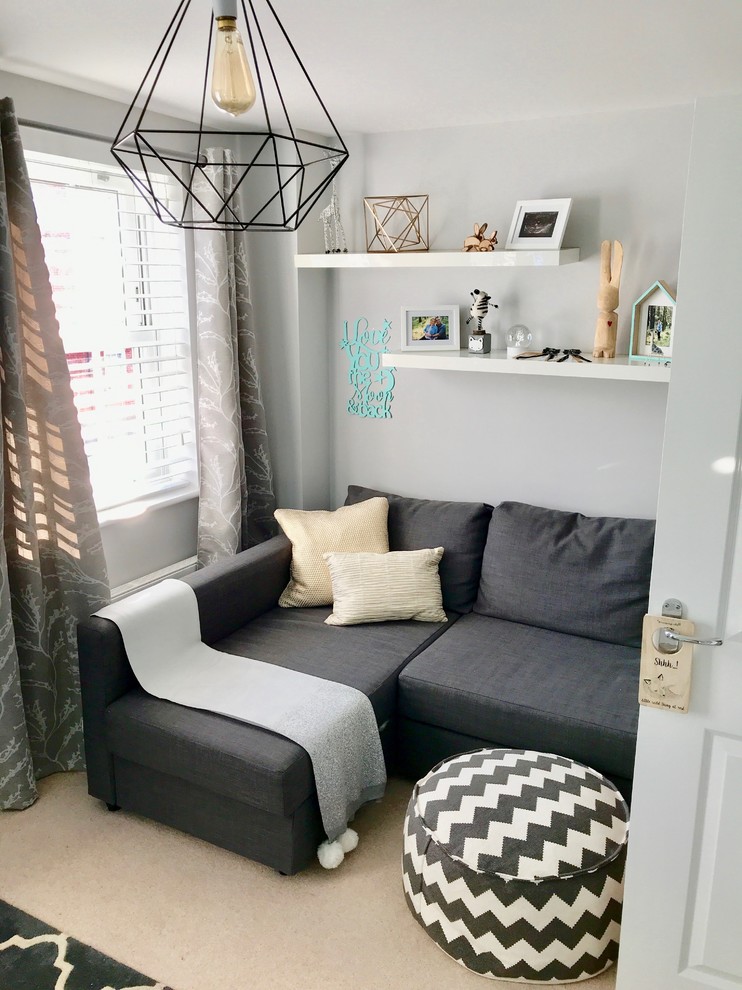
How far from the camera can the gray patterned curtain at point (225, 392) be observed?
343 cm

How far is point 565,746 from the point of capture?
261 cm

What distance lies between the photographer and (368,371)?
3.77 metres

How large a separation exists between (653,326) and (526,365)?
0.45 meters

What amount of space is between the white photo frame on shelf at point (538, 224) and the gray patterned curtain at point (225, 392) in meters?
1.11

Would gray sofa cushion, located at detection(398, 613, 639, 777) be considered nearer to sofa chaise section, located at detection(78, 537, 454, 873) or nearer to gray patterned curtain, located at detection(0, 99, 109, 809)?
sofa chaise section, located at detection(78, 537, 454, 873)

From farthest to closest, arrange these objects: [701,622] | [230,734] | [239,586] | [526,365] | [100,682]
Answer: [239,586], [526,365], [100,682], [230,734], [701,622]

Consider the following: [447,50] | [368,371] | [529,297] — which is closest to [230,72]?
[447,50]

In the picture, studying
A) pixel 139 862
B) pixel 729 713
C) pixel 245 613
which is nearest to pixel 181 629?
pixel 245 613

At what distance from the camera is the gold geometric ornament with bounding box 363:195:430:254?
136 inches

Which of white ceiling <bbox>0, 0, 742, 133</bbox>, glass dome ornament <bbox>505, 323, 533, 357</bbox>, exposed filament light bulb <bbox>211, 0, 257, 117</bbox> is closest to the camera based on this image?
exposed filament light bulb <bbox>211, 0, 257, 117</bbox>

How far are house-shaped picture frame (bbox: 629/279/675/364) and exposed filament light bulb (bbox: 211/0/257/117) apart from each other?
82.1 inches

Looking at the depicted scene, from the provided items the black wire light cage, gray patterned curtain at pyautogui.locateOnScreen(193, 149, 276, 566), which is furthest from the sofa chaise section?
the black wire light cage

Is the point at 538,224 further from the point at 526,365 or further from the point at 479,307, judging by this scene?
the point at 526,365

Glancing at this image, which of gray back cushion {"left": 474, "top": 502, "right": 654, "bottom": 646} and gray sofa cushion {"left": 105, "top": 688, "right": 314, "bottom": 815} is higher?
gray back cushion {"left": 474, "top": 502, "right": 654, "bottom": 646}
